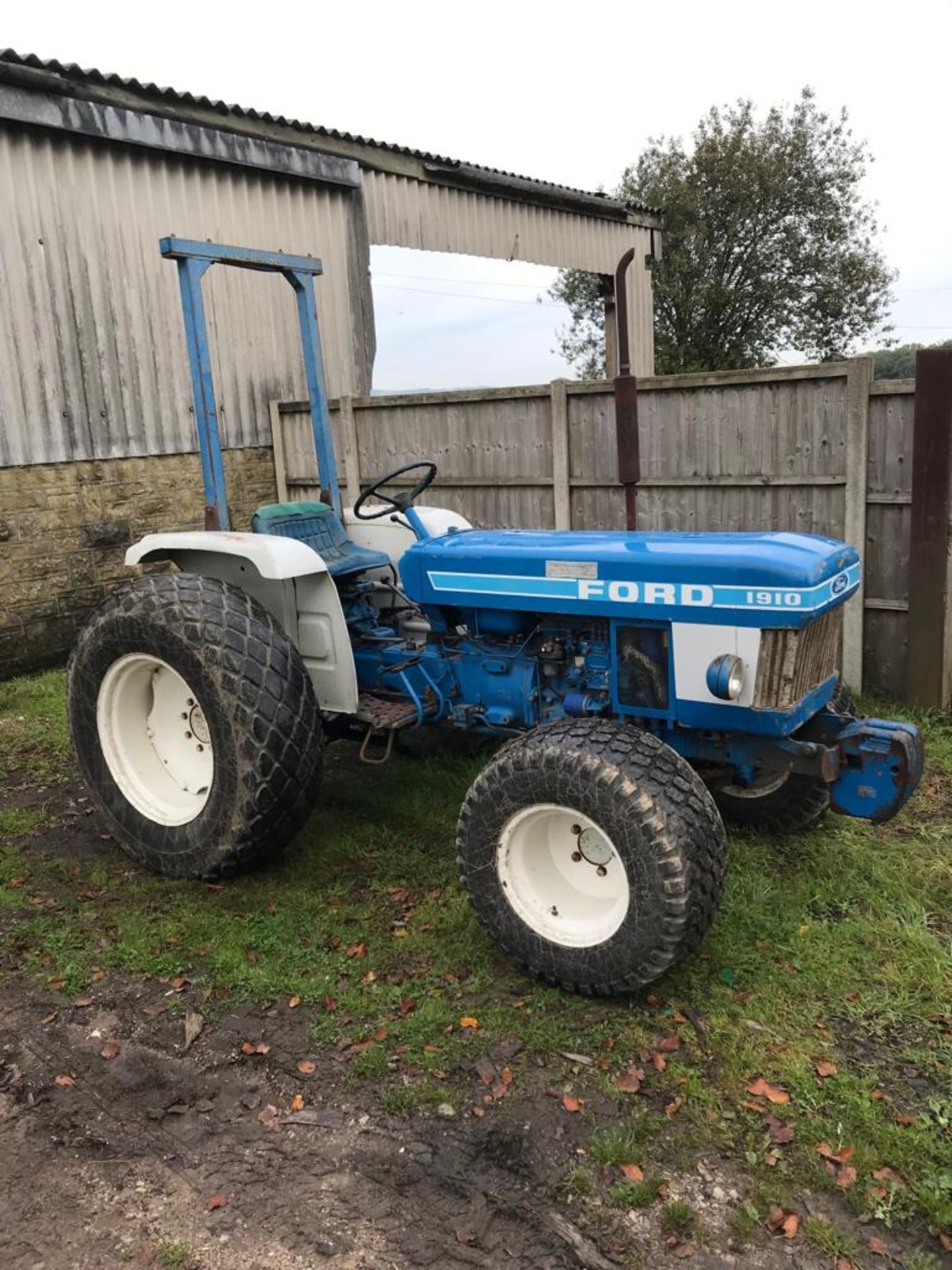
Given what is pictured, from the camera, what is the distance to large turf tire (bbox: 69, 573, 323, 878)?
351 centimetres

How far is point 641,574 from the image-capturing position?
10.5 ft

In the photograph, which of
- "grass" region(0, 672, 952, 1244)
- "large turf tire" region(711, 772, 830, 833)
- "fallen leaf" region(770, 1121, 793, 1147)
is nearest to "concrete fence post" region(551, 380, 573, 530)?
"grass" region(0, 672, 952, 1244)

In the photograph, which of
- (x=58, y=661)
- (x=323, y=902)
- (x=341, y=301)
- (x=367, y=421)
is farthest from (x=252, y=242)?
(x=323, y=902)

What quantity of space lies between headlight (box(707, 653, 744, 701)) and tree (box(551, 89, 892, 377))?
62.3 ft

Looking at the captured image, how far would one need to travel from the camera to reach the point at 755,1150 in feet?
7.93

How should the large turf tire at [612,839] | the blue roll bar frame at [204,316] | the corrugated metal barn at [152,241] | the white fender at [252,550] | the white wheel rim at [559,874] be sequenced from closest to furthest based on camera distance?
the large turf tire at [612,839]
the white wheel rim at [559,874]
the white fender at [252,550]
the blue roll bar frame at [204,316]
the corrugated metal barn at [152,241]

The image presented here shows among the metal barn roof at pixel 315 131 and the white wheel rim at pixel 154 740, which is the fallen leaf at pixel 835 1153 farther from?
the metal barn roof at pixel 315 131

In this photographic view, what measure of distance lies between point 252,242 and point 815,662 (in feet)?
23.0

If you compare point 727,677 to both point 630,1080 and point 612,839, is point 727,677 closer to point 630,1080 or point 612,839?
point 612,839

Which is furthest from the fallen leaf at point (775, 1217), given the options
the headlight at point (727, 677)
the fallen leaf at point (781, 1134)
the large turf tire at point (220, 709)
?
the large turf tire at point (220, 709)

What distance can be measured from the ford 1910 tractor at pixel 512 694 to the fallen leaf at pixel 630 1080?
10.2 inches

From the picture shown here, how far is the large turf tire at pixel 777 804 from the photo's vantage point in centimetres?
391

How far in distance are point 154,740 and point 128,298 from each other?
4846 millimetres

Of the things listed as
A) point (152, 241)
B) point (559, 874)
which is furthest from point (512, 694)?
point (152, 241)
